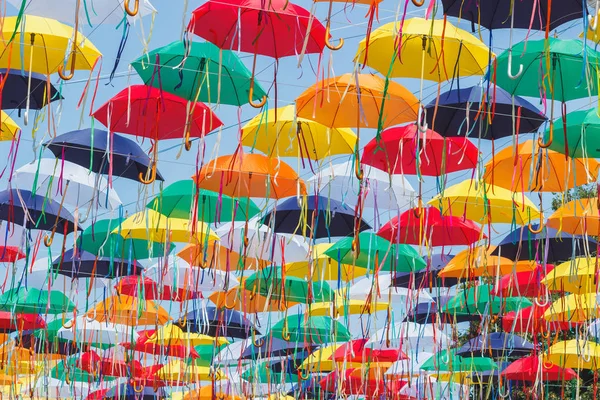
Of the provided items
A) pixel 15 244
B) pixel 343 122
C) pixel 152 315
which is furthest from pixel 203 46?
pixel 152 315

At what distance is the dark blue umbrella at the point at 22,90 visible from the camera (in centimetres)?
626

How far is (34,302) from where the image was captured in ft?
36.2

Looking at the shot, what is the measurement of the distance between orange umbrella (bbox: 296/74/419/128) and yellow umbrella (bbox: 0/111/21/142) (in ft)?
7.31

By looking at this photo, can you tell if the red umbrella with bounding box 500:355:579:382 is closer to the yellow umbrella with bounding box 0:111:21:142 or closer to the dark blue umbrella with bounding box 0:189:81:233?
the dark blue umbrella with bounding box 0:189:81:233

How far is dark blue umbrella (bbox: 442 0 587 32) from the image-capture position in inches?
199

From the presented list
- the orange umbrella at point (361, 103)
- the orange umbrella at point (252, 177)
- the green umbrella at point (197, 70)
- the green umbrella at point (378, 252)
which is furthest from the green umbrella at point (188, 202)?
the green umbrella at point (197, 70)

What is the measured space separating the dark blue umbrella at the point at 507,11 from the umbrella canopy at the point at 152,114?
1905 millimetres

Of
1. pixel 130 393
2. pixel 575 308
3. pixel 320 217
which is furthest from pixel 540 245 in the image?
pixel 130 393

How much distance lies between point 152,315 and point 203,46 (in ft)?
21.6

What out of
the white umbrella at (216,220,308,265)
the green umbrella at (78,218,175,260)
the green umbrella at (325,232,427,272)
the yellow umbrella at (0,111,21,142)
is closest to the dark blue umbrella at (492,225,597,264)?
the green umbrella at (325,232,427,272)

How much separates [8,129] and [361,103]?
106 inches

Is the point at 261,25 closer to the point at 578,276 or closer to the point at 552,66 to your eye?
the point at 552,66

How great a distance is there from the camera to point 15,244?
9.90 meters

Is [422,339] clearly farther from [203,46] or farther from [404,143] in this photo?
[203,46]
